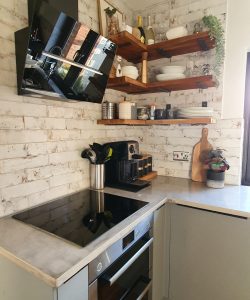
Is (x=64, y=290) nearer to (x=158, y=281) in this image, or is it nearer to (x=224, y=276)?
(x=158, y=281)

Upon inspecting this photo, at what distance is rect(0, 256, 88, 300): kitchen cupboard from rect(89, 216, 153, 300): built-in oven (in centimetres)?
6

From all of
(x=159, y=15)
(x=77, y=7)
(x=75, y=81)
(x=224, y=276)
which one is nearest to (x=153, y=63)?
(x=159, y=15)

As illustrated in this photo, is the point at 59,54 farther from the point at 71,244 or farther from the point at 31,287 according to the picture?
the point at 31,287

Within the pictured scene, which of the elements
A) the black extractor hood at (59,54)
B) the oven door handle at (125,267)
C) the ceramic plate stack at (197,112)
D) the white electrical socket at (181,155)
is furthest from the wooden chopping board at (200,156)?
the black extractor hood at (59,54)

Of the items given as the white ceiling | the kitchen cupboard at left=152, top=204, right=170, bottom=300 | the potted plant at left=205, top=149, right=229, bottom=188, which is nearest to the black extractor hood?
the white ceiling

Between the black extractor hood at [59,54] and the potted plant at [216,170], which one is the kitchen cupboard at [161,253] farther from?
the black extractor hood at [59,54]

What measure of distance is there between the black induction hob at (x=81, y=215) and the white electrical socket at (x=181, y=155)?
0.80 metres

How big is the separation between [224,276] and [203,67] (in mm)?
1558

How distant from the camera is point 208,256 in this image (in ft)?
4.37

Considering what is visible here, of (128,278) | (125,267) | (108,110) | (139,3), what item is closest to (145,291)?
(128,278)

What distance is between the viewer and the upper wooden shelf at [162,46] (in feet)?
5.04

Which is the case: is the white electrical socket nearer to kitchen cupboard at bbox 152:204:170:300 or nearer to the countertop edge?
kitchen cupboard at bbox 152:204:170:300

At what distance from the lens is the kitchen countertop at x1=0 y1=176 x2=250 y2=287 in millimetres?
749

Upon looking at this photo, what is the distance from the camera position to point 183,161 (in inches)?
77.8
